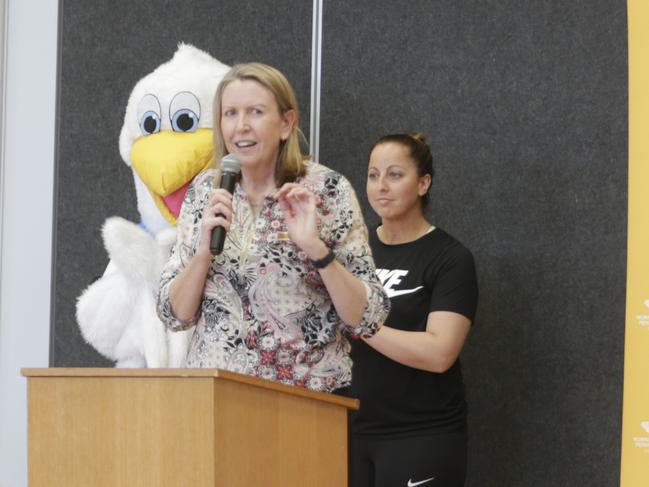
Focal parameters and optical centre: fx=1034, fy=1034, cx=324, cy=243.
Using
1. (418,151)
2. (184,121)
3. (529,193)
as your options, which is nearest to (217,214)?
(418,151)

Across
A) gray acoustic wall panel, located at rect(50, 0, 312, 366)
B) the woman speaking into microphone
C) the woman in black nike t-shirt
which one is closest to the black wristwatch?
the woman speaking into microphone

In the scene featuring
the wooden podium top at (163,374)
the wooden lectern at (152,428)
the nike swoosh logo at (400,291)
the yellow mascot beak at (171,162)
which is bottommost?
the wooden lectern at (152,428)

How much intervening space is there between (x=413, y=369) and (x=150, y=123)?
0.80 metres

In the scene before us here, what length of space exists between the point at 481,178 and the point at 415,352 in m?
0.56

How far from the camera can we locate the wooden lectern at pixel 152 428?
1178 millimetres

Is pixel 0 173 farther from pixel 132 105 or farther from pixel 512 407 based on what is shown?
pixel 512 407

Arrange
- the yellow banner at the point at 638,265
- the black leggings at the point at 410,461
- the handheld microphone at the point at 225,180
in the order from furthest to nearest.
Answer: the black leggings at the point at 410,461, the yellow banner at the point at 638,265, the handheld microphone at the point at 225,180

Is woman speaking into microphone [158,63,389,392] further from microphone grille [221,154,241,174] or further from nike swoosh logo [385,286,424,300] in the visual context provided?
nike swoosh logo [385,286,424,300]

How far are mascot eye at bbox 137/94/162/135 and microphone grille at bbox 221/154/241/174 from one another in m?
0.78

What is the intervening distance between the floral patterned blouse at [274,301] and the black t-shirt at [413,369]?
0.43m

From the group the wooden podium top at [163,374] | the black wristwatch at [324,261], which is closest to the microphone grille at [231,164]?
the black wristwatch at [324,261]

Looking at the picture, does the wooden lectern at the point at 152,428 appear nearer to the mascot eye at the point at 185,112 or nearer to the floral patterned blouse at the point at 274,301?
the floral patterned blouse at the point at 274,301

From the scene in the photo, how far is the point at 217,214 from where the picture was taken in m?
1.39

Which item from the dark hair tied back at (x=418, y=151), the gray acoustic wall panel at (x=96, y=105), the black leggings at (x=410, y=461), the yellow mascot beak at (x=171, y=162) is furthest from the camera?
the gray acoustic wall panel at (x=96, y=105)
